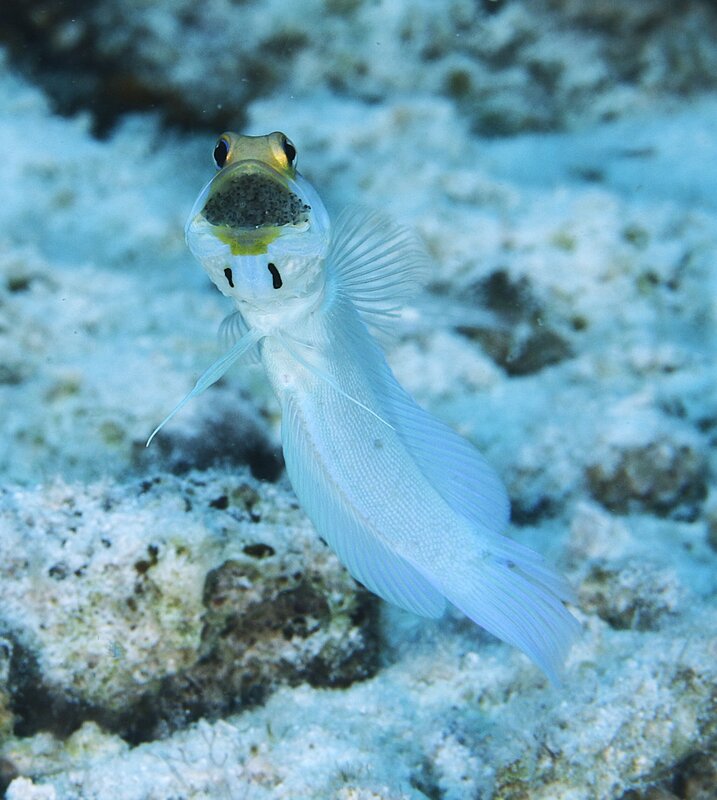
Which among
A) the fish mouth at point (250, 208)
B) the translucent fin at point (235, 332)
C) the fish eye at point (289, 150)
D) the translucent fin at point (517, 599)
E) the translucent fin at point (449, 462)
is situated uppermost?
the fish eye at point (289, 150)

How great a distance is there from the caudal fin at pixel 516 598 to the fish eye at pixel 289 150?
1042mm

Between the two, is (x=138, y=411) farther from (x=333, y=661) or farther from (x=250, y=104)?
(x=250, y=104)

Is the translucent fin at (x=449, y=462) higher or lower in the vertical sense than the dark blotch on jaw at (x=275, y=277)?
lower

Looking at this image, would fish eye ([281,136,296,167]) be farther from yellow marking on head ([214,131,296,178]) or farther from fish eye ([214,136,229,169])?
fish eye ([214,136,229,169])

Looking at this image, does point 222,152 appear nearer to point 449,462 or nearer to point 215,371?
point 215,371

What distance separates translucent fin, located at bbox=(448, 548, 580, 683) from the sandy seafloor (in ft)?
1.18

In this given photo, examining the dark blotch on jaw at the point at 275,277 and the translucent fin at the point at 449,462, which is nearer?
the dark blotch on jaw at the point at 275,277

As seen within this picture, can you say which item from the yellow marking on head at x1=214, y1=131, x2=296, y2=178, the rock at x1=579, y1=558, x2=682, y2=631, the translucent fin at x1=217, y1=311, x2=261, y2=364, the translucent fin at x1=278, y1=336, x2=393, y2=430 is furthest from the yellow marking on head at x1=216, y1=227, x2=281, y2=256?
the rock at x1=579, y1=558, x2=682, y2=631

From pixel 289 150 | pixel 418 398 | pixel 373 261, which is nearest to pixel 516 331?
pixel 418 398

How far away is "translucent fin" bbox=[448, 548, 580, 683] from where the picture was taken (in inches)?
72.4

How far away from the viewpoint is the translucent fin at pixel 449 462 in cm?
193

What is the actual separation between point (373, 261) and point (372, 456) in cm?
52

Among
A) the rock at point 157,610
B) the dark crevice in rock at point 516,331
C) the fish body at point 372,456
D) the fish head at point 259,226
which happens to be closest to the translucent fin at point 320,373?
the fish body at point 372,456

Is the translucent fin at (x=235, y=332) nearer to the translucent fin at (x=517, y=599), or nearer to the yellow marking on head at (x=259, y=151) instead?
the yellow marking on head at (x=259, y=151)
